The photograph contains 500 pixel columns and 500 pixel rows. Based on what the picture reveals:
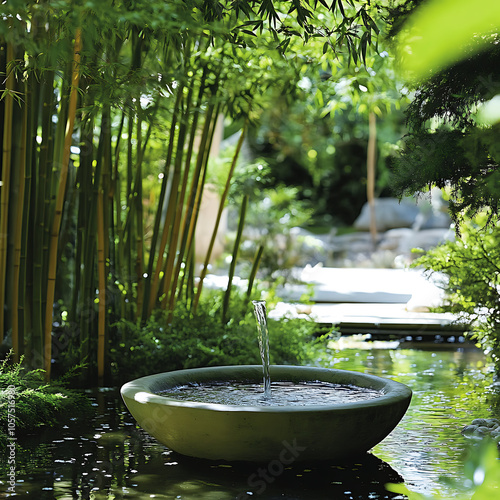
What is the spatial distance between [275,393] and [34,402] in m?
0.93

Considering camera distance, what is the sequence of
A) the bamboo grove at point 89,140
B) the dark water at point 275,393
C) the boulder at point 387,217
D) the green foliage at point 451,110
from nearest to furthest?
1. the green foliage at point 451,110
2. the bamboo grove at point 89,140
3. the dark water at point 275,393
4. the boulder at point 387,217

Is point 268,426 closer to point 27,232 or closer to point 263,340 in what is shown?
point 263,340

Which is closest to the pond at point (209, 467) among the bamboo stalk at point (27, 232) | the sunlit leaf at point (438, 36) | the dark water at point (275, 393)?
the dark water at point (275, 393)

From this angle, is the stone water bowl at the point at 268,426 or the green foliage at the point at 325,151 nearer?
the stone water bowl at the point at 268,426

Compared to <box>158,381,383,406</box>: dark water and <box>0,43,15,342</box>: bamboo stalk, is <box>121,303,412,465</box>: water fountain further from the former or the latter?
<box>0,43,15,342</box>: bamboo stalk

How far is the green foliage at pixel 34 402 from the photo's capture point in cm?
280

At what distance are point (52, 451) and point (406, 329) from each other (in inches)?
133

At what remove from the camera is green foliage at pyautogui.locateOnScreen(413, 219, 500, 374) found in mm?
3811

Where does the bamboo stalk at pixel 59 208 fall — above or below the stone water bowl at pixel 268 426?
above

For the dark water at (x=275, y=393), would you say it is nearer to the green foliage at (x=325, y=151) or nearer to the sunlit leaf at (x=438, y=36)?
the sunlit leaf at (x=438, y=36)

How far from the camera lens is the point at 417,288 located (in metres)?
7.83

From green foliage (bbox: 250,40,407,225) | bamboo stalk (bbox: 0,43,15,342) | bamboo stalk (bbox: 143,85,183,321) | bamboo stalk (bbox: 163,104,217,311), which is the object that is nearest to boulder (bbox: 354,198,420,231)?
green foliage (bbox: 250,40,407,225)

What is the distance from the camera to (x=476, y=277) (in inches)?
151

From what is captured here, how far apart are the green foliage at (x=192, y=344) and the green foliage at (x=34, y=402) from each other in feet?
2.06
